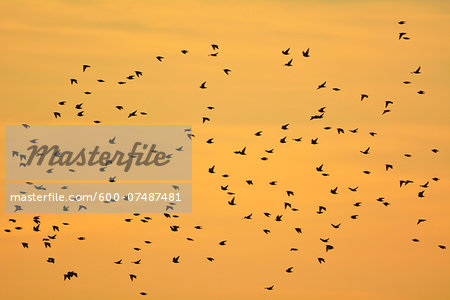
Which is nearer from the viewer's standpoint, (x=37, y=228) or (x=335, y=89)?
(x=335, y=89)

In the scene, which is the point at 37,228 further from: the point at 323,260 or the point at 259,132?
the point at 323,260

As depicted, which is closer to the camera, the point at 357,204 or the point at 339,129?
the point at 339,129

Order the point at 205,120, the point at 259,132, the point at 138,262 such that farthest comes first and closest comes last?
the point at 138,262 < the point at 205,120 < the point at 259,132

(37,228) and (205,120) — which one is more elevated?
(205,120)

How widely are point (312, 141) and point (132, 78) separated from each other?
1020 centimetres

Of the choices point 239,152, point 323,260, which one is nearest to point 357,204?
point 323,260

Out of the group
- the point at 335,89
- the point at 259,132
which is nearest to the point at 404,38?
the point at 335,89

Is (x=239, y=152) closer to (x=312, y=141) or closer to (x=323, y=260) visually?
(x=312, y=141)

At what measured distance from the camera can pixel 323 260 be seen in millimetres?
75062

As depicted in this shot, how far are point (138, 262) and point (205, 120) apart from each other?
11.1 metres

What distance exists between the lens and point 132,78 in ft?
205

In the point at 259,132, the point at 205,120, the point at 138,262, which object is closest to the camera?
the point at 259,132

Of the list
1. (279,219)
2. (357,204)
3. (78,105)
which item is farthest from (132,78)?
(357,204)

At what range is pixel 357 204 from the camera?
71625 mm
